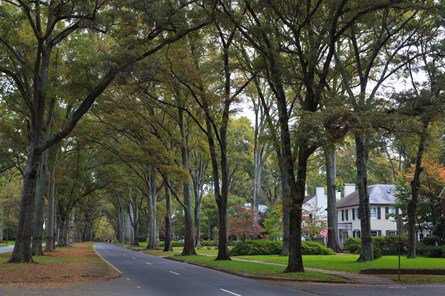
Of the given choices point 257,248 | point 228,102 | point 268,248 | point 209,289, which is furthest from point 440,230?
point 209,289

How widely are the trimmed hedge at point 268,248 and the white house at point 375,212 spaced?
18.9 m

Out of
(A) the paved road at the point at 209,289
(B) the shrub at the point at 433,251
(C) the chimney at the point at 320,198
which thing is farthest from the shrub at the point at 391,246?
(C) the chimney at the point at 320,198

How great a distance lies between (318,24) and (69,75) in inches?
492

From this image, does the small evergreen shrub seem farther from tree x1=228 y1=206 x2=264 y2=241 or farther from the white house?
the white house

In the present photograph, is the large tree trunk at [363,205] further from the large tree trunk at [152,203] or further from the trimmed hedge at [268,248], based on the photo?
the large tree trunk at [152,203]

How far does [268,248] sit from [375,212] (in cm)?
2392

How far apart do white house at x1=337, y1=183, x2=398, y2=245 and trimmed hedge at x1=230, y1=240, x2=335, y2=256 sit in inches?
744

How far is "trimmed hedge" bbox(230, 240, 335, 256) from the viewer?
37.4 m

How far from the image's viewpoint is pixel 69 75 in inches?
893

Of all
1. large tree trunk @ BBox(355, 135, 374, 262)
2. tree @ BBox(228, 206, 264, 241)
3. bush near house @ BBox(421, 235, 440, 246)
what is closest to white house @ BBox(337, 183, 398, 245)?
tree @ BBox(228, 206, 264, 241)

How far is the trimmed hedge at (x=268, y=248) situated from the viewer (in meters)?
37.4

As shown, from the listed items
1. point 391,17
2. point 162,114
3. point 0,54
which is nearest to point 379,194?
point 162,114

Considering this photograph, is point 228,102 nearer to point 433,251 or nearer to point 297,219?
point 297,219

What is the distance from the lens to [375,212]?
57.0 metres
